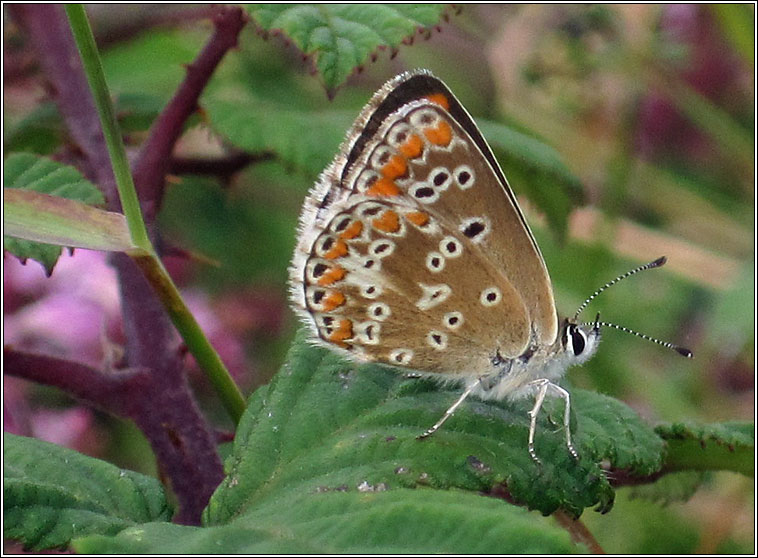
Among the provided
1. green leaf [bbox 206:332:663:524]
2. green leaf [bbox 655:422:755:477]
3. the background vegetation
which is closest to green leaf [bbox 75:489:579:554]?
green leaf [bbox 206:332:663:524]

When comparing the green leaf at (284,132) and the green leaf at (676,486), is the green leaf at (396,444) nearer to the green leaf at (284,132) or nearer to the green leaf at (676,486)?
the green leaf at (676,486)

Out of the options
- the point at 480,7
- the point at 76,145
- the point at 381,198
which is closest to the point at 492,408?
the point at 381,198

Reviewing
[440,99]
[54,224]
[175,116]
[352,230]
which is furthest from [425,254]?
[54,224]

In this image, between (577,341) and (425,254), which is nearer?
(425,254)

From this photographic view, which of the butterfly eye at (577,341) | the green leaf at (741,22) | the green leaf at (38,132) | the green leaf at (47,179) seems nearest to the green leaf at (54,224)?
the green leaf at (47,179)

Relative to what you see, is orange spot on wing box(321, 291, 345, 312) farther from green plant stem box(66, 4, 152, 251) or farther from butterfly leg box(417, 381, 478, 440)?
green plant stem box(66, 4, 152, 251)

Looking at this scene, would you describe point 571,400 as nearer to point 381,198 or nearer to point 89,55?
point 381,198

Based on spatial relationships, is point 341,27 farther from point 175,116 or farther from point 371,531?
point 371,531
